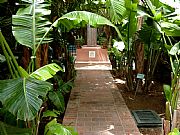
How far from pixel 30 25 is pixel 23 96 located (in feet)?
2.72

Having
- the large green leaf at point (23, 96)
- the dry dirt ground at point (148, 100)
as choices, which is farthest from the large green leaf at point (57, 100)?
the large green leaf at point (23, 96)

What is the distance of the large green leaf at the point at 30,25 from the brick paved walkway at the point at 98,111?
132cm

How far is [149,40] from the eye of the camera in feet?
13.1

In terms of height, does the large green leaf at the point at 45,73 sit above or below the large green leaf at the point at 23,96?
above

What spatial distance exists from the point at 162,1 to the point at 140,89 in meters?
2.10

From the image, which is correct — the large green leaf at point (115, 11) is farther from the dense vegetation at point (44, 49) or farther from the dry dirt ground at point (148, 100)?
the dry dirt ground at point (148, 100)

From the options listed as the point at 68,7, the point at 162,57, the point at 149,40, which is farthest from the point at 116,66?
the point at 149,40

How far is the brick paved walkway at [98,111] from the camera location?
3.11m

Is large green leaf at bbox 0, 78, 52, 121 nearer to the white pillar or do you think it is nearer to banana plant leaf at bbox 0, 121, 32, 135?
banana plant leaf at bbox 0, 121, 32, 135

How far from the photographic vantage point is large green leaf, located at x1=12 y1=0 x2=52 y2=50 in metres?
2.18

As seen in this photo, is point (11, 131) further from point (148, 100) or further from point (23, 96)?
point (148, 100)

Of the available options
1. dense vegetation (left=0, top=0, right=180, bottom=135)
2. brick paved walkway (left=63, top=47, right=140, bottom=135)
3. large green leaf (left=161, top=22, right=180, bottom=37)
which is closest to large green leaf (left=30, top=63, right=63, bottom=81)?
dense vegetation (left=0, top=0, right=180, bottom=135)

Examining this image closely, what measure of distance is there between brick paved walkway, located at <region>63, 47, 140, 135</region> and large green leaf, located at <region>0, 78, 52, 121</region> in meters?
1.41

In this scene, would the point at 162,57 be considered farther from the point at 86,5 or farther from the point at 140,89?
the point at 86,5
